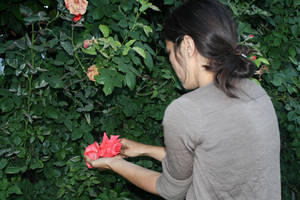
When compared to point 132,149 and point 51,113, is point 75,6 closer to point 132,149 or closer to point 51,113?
point 51,113

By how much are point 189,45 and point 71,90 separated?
88 centimetres

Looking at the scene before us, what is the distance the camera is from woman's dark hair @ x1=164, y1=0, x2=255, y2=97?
1278mm

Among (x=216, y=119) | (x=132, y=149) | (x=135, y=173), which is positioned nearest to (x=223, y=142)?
(x=216, y=119)

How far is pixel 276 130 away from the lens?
1.38 metres

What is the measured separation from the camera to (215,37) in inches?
50.2

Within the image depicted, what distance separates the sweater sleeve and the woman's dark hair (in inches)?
8.7

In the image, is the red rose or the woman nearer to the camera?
the woman

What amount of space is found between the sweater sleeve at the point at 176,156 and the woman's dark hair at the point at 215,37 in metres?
0.22

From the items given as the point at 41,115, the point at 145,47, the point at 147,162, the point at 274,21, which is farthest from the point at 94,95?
the point at 274,21

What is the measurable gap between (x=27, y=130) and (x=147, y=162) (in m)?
0.89

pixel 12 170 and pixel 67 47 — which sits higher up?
pixel 67 47

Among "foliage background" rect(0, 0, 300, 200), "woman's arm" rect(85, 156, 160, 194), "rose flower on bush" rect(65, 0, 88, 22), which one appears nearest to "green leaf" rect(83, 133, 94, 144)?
"foliage background" rect(0, 0, 300, 200)

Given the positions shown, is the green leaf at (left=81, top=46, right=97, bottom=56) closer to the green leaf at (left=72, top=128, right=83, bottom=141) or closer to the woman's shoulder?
the green leaf at (left=72, top=128, right=83, bottom=141)

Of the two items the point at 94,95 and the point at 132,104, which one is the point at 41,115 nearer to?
the point at 94,95
